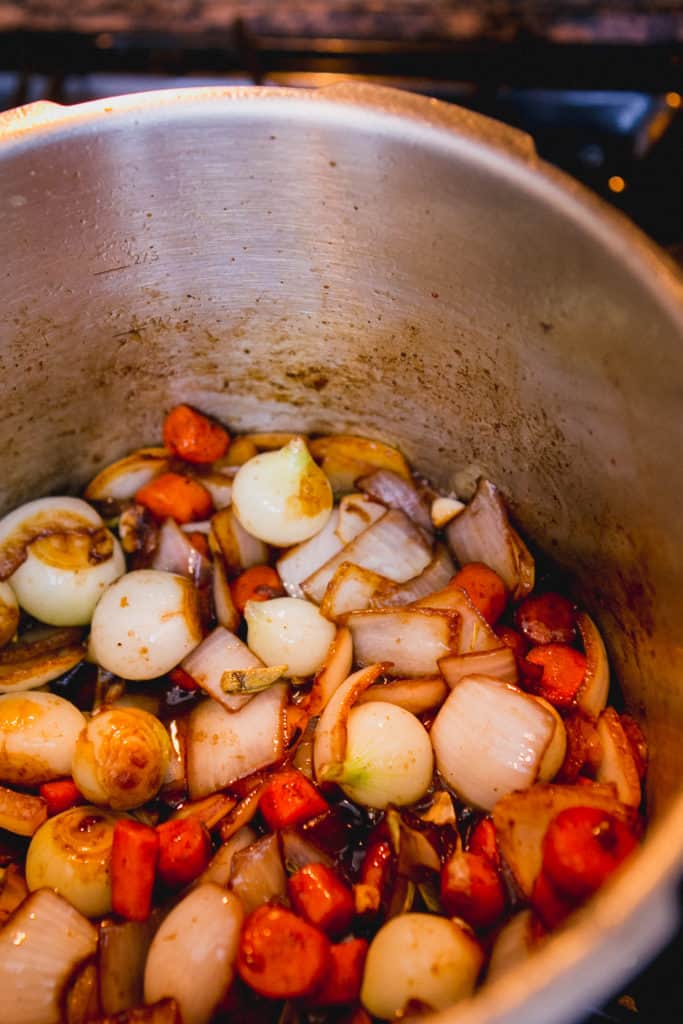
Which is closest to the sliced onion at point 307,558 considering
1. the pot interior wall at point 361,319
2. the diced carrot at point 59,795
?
the pot interior wall at point 361,319

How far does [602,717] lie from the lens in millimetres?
1217

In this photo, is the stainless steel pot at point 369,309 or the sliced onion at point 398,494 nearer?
the stainless steel pot at point 369,309

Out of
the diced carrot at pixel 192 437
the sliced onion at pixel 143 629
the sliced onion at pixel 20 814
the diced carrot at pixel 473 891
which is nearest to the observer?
the diced carrot at pixel 473 891

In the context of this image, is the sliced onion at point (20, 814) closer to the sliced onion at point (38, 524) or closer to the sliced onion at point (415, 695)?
the sliced onion at point (38, 524)

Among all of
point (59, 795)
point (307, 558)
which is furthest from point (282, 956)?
point (307, 558)

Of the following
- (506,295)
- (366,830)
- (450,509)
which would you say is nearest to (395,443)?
(450,509)

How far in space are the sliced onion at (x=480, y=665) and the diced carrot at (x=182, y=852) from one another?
1.36ft

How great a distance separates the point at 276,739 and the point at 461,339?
67cm

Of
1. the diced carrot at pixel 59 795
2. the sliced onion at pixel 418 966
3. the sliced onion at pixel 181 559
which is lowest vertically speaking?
the diced carrot at pixel 59 795

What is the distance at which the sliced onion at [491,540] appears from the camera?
136 centimetres

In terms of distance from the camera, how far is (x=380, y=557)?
139 cm

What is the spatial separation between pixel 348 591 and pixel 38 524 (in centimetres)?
53

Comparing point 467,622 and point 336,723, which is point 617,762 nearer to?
point 467,622

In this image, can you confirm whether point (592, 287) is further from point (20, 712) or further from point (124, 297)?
point (20, 712)
